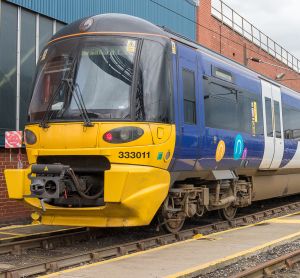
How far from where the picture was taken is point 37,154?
788 centimetres

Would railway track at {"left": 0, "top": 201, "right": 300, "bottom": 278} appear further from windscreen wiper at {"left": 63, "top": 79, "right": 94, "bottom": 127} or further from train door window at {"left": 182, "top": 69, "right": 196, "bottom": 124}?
train door window at {"left": 182, "top": 69, "right": 196, "bottom": 124}

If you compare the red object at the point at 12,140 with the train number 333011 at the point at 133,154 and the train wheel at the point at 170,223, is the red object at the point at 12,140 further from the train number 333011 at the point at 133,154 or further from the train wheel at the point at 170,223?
the train number 333011 at the point at 133,154

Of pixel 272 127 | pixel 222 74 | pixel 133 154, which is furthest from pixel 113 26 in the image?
pixel 272 127

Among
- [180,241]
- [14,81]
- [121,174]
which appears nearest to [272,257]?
[180,241]

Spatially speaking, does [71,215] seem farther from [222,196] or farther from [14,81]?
[14,81]

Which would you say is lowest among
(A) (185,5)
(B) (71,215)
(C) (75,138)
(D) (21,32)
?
(B) (71,215)

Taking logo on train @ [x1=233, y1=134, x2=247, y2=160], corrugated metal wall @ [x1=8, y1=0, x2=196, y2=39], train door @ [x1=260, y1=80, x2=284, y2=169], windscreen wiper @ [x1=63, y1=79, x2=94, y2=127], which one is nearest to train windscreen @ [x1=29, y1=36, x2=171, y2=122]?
windscreen wiper @ [x1=63, y1=79, x2=94, y2=127]

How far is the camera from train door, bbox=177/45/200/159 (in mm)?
8227

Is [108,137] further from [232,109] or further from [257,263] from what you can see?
[232,109]

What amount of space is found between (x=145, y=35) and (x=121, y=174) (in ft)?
7.36

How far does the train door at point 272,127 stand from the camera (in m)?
11.8

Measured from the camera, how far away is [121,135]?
24.2ft

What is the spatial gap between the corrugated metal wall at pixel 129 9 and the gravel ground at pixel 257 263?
26.8 ft

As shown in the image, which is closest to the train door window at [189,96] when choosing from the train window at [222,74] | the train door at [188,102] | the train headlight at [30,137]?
the train door at [188,102]
